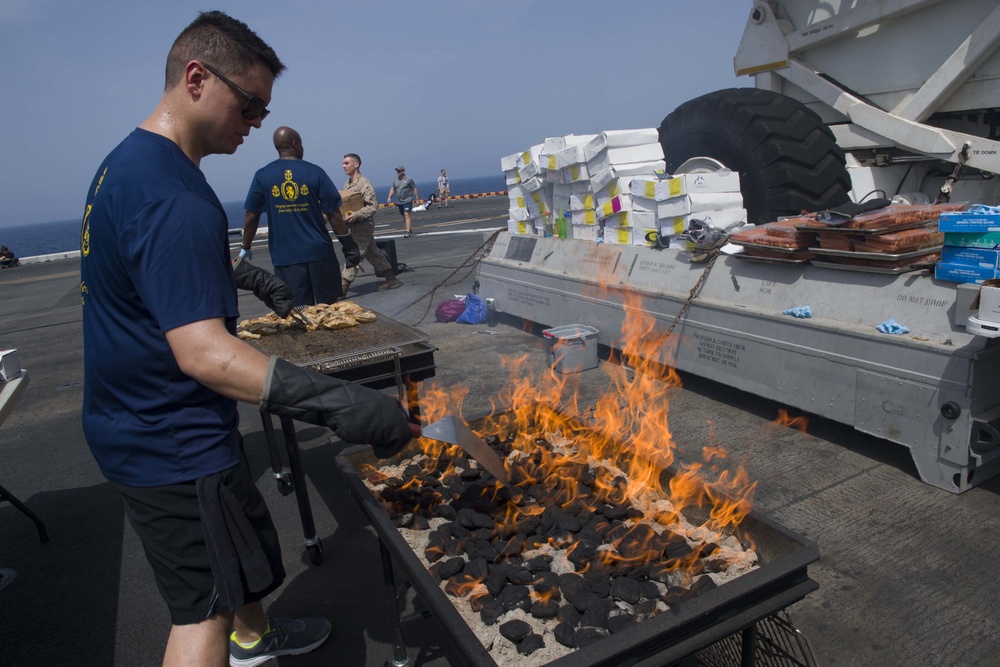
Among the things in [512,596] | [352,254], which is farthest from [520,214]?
[512,596]

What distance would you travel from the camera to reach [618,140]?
6.27 m

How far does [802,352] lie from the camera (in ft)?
14.6

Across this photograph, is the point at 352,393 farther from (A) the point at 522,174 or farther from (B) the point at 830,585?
(A) the point at 522,174

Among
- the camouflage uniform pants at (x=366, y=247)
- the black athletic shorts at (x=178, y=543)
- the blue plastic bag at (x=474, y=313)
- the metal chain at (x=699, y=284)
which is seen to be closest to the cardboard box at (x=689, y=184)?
the metal chain at (x=699, y=284)

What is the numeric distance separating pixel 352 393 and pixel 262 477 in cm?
349

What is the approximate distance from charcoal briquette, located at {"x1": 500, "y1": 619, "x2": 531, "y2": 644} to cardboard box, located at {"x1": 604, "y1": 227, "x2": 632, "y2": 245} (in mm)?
4855

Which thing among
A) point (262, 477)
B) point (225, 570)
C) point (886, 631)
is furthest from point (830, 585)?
point (262, 477)

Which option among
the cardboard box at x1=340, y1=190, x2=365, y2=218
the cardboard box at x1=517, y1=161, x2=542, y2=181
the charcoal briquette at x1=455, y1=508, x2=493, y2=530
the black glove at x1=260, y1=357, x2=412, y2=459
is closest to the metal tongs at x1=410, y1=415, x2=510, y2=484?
the charcoal briquette at x1=455, y1=508, x2=493, y2=530

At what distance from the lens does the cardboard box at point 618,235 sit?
6363 millimetres

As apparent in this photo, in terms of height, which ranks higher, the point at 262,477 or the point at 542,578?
the point at 542,578

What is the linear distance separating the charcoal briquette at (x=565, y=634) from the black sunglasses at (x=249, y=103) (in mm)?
1972

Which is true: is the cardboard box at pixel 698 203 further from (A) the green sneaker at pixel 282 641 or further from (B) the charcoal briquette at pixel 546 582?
(A) the green sneaker at pixel 282 641

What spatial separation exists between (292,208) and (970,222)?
196 inches

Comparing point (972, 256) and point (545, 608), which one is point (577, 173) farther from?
point (545, 608)
